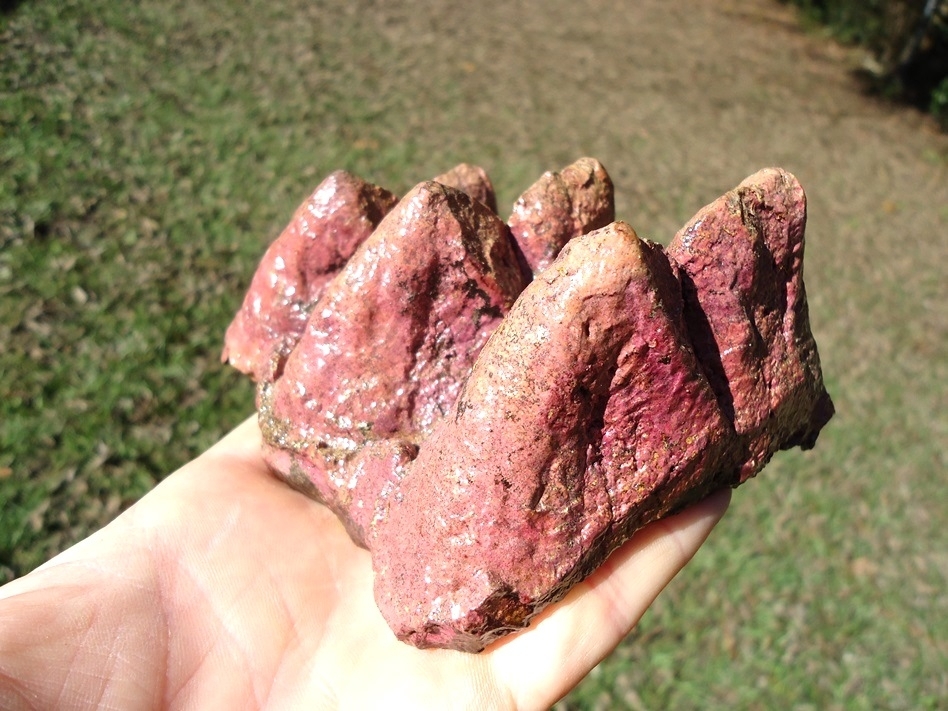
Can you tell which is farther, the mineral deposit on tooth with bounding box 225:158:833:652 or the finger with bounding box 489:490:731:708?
the finger with bounding box 489:490:731:708

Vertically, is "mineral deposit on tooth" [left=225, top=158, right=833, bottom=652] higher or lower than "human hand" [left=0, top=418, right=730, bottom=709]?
higher

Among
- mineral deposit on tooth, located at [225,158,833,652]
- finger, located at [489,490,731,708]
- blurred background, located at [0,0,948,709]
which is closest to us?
mineral deposit on tooth, located at [225,158,833,652]

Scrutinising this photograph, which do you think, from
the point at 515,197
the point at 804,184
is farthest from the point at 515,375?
the point at 804,184

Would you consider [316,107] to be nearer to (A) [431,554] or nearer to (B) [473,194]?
(B) [473,194]

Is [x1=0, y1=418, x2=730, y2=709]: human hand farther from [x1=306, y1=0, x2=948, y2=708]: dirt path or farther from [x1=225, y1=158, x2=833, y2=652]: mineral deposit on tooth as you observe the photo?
[x1=306, y1=0, x2=948, y2=708]: dirt path

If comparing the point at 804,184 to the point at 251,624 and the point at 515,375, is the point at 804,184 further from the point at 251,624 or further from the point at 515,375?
the point at 251,624

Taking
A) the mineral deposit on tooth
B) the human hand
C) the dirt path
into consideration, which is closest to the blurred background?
the dirt path

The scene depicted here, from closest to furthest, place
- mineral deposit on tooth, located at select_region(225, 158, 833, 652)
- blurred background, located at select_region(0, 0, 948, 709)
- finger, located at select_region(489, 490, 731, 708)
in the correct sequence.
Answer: mineral deposit on tooth, located at select_region(225, 158, 833, 652)
finger, located at select_region(489, 490, 731, 708)
blurred background, located at select_region(0, 0, 948, 709)
